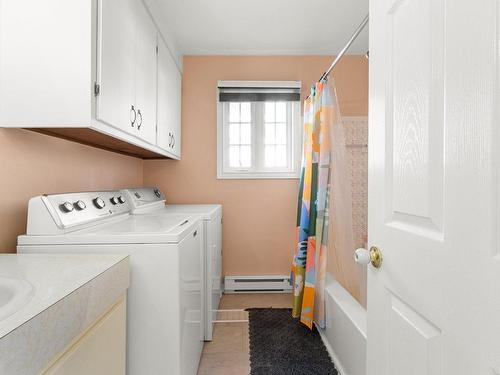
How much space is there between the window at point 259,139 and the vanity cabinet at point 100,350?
80.5 inches

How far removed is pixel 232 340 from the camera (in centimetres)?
210

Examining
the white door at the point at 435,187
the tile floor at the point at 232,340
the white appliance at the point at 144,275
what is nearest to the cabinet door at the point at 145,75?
the white appliance at the point at 144,275

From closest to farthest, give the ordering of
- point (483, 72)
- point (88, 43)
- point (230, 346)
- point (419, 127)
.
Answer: point (483, 72) < point (419, 127) < point (88, 43) < point (230, 346)

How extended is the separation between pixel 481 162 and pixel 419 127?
0.23 m

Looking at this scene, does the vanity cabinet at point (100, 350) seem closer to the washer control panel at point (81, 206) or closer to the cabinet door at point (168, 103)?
the washer control panel at point (81, 206)

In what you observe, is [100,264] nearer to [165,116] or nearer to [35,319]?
[35,319]

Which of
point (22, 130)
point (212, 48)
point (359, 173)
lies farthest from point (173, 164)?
point (359, 173)

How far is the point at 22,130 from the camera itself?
4.48ft

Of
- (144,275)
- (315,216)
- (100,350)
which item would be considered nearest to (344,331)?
(315,216)

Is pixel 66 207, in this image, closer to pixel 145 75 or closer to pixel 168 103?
pixel 145 75

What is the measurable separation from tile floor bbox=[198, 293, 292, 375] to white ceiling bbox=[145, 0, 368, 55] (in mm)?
2312

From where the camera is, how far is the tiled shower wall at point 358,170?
2818mm

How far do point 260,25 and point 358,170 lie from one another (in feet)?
5.16

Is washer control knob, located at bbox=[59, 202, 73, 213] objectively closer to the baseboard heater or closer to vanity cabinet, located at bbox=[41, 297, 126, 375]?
vanity cabinet, located at bbox=[41, 297, 126, 375]
